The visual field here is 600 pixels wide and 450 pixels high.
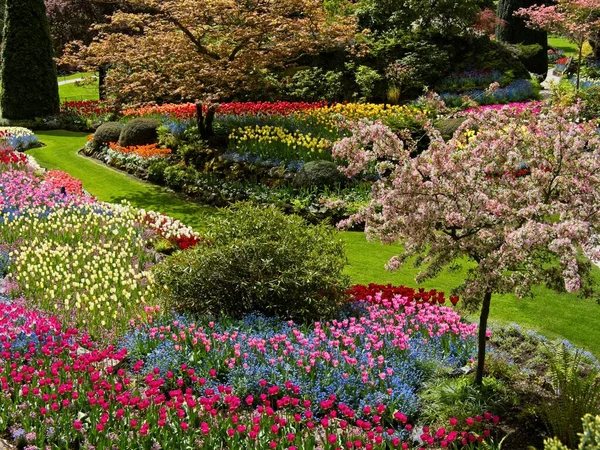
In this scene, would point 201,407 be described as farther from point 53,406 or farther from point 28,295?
point 28,295

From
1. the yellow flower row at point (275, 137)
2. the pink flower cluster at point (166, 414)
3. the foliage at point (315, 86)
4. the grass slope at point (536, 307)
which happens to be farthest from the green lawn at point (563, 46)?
the pink flower cluster at point (166, 414)

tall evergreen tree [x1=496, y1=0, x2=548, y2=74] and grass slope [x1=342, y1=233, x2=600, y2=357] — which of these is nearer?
grass slope [x1=342, y1=233, x2=600, y2=357]

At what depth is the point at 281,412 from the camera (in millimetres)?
5578

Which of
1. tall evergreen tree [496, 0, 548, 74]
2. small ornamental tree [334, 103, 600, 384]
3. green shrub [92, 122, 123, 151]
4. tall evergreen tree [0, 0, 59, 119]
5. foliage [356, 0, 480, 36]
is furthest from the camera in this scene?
tall evergreen tree [496, 0, 548, 74]

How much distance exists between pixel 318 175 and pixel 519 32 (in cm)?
1904

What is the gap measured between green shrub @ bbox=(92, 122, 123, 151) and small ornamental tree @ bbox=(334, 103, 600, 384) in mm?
13843

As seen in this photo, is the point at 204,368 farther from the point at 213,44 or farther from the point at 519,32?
the point at 519,32

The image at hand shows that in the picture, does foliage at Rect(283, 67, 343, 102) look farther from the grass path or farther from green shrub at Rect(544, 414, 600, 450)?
green shrub at Rect(544, 414, 600, 450)

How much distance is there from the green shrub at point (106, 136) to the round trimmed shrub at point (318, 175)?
7.32 meters

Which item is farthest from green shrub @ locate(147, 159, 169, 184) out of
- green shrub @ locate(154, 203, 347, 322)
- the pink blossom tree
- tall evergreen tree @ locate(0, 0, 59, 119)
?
Result: the pink blossom tree

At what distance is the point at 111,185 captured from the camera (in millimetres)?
15289

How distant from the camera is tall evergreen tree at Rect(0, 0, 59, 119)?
23.3 meters

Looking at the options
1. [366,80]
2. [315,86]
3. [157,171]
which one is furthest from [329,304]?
[315,86]

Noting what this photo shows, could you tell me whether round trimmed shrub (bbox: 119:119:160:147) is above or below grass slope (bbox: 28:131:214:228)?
above
